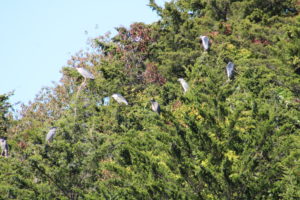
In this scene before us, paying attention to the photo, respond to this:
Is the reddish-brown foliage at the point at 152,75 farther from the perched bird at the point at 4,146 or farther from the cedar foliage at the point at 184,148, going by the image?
the perched bird at the point at 4,146

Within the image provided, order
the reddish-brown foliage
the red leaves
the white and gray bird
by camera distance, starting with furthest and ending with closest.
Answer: the red leaves → the reddish-brown foliage → the white and gray bird

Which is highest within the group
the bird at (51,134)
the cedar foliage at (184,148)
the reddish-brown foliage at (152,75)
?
the bird at (51,134)

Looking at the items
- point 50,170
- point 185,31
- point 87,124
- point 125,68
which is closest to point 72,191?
point 50,170

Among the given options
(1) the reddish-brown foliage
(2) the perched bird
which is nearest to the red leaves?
(1) the reddish-brown foliage

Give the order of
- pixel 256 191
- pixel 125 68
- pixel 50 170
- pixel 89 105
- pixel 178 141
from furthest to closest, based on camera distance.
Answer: pixel 125 68
pixel 89 105
pixel 50 170
pixel 178 141
pixel 256 191

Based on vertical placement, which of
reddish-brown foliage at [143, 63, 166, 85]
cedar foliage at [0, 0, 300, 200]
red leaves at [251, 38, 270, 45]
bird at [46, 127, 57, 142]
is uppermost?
bird at [46, 127, 57, 142]

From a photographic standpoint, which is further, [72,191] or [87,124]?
[87,124]

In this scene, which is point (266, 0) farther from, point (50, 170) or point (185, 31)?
point (50, 170)

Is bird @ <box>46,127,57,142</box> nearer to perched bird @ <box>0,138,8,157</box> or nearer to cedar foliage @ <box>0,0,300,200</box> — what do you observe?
cedar foliage @ <box>0,0,300,200</box>

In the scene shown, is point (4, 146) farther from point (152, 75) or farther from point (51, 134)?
point (152, 75)

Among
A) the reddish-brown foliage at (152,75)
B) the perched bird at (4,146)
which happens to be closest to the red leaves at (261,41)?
the reddish-brown foliage at (152,75)

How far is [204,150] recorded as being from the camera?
8.23m

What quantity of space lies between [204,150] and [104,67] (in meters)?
11.2

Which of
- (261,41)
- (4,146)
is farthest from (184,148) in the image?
(261,41)
